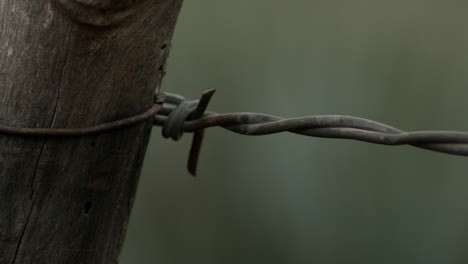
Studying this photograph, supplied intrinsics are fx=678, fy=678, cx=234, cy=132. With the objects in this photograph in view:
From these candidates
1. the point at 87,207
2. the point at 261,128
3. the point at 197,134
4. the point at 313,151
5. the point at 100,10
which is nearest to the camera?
the point at 100,10

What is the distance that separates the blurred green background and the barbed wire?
2.68 ft

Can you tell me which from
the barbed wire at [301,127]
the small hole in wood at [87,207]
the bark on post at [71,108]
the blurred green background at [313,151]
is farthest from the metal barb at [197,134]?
the blurred green background at [313,151]

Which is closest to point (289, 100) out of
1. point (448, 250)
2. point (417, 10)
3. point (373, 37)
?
point (373, 37)

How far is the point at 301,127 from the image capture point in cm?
102

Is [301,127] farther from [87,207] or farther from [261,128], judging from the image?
[87,207]

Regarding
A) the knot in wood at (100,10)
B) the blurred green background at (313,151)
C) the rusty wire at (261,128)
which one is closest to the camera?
the knot in wood at (100,10)

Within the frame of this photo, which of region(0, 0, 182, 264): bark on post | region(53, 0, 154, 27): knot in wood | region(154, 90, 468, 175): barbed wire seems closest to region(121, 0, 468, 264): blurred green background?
region(154, 90, 468, 175): barbed wire

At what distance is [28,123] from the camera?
2.80 feet

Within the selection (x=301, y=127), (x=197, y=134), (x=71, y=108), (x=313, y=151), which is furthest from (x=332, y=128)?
(x=313, y=151)

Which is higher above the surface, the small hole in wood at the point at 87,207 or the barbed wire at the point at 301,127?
the barbed wire at the point at 301,127

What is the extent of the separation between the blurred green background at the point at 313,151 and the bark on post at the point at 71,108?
1071 mm

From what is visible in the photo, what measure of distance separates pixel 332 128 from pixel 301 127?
0.05 m

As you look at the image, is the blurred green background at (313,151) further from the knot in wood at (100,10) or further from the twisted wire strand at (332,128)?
the knot in wood at (100,10)

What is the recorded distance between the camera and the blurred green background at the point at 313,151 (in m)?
1.83
